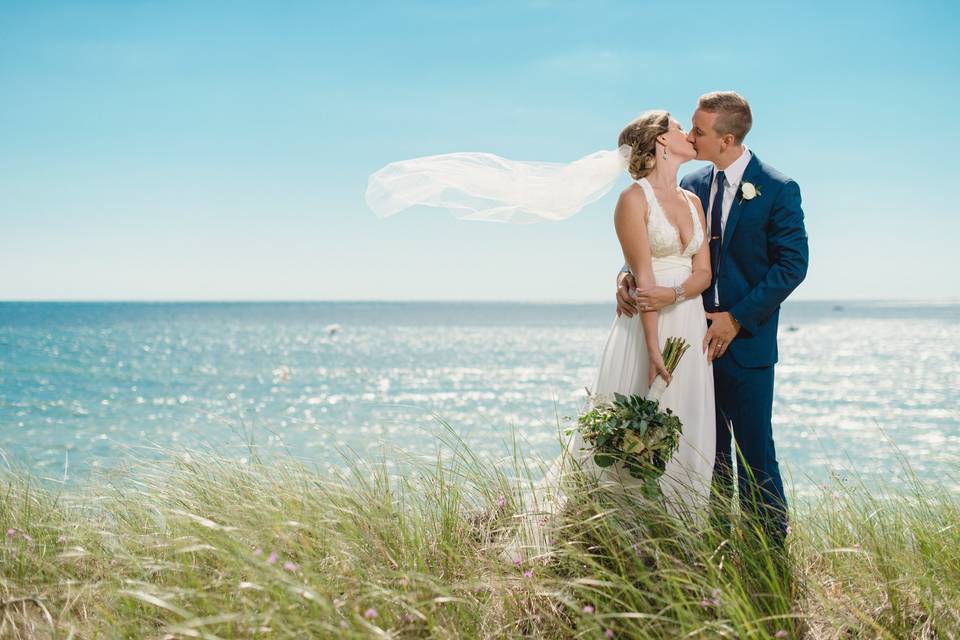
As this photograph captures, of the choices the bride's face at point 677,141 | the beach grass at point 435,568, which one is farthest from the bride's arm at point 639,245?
the beach grass at point 435,568

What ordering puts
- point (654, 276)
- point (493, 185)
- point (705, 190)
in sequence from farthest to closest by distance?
point (493, 185), point (705, 190), point (654, 276)

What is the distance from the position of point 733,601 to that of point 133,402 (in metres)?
25.1

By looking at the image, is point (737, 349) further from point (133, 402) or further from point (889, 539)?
point (133, 402)

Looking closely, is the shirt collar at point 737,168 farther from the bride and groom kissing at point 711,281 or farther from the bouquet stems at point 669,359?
the bouquet stems at point 669,359

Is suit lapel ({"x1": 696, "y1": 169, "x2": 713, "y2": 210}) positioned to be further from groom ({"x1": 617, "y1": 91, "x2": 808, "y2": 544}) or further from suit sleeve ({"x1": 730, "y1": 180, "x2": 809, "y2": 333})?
suit sleeve ({"x1": 730, "y1": 180, "x2": 809, "y2": 333})

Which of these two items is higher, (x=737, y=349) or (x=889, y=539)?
(x=737, y=349)

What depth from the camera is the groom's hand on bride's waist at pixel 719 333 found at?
4242mm

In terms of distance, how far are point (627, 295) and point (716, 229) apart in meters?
0.69

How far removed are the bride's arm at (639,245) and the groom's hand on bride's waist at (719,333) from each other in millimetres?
377

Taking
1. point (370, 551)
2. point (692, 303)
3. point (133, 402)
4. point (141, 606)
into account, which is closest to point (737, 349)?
point (692, 303)

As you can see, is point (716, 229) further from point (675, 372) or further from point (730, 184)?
point (675, 372)

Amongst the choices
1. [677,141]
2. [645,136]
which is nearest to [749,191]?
[677,141]

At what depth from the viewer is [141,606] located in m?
3.06

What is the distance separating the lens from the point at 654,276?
411 cm
